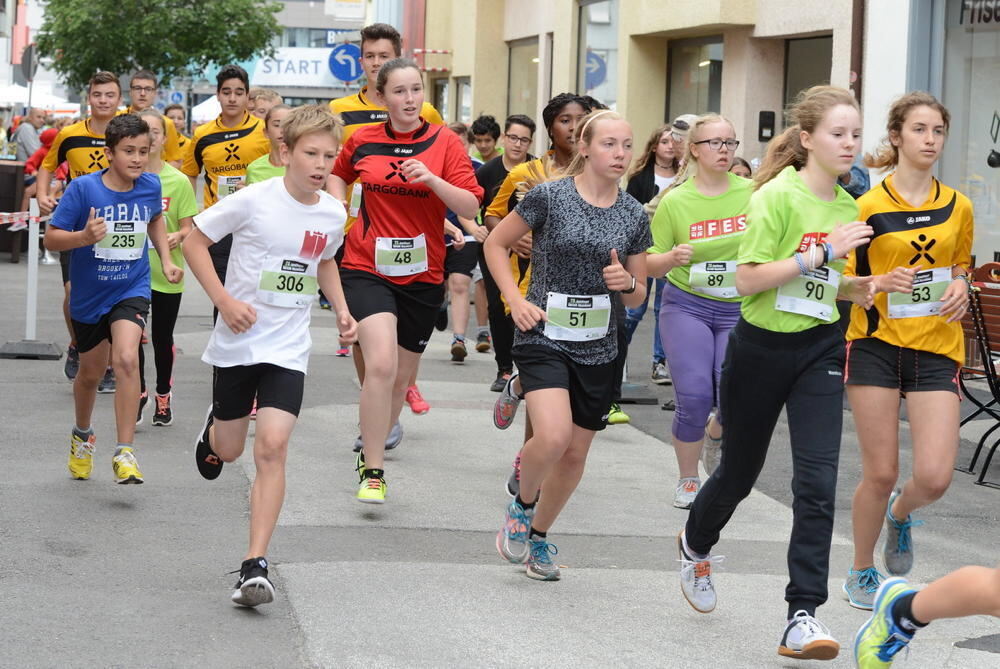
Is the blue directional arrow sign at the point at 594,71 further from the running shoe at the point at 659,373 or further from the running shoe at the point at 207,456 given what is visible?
the running shoe at the point at 207,456

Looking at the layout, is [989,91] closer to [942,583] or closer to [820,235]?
[820,235]

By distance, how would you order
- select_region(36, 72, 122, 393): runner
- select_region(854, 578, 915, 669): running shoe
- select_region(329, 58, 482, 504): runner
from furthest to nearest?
select_region(36, 72, 122, 393): runner < select_region(329, 58, 482, 504): runner < select_region(854, 578, 915, 669): running shoe

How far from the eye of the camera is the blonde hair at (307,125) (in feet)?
19.4

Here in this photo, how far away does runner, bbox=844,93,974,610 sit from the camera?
5.73 meters

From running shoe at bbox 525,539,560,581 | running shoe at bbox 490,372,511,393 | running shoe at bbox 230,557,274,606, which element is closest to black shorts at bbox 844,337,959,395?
running shoe at bbox 525,539,560,581

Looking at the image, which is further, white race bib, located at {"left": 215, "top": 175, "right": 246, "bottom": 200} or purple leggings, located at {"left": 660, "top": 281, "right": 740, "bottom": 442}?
white race bib, located at {"left": 215, "top": 175, "right": 246, "bottom": 200}

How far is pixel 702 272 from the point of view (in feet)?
24.7

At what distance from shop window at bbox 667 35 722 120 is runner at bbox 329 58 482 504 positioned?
39.4ft

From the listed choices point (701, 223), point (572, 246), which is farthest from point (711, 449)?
point (572, 246)

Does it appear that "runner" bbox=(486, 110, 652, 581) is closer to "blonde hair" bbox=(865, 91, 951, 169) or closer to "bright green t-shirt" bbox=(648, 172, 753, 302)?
"blonde hair" bbox=(865, 91, 951, 169)

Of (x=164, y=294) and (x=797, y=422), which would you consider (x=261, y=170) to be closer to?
(x=164, y=294)

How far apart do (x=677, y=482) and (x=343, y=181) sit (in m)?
2.33

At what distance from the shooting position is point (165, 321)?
9469 millimetres

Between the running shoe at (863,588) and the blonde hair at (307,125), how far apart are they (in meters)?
2.49
